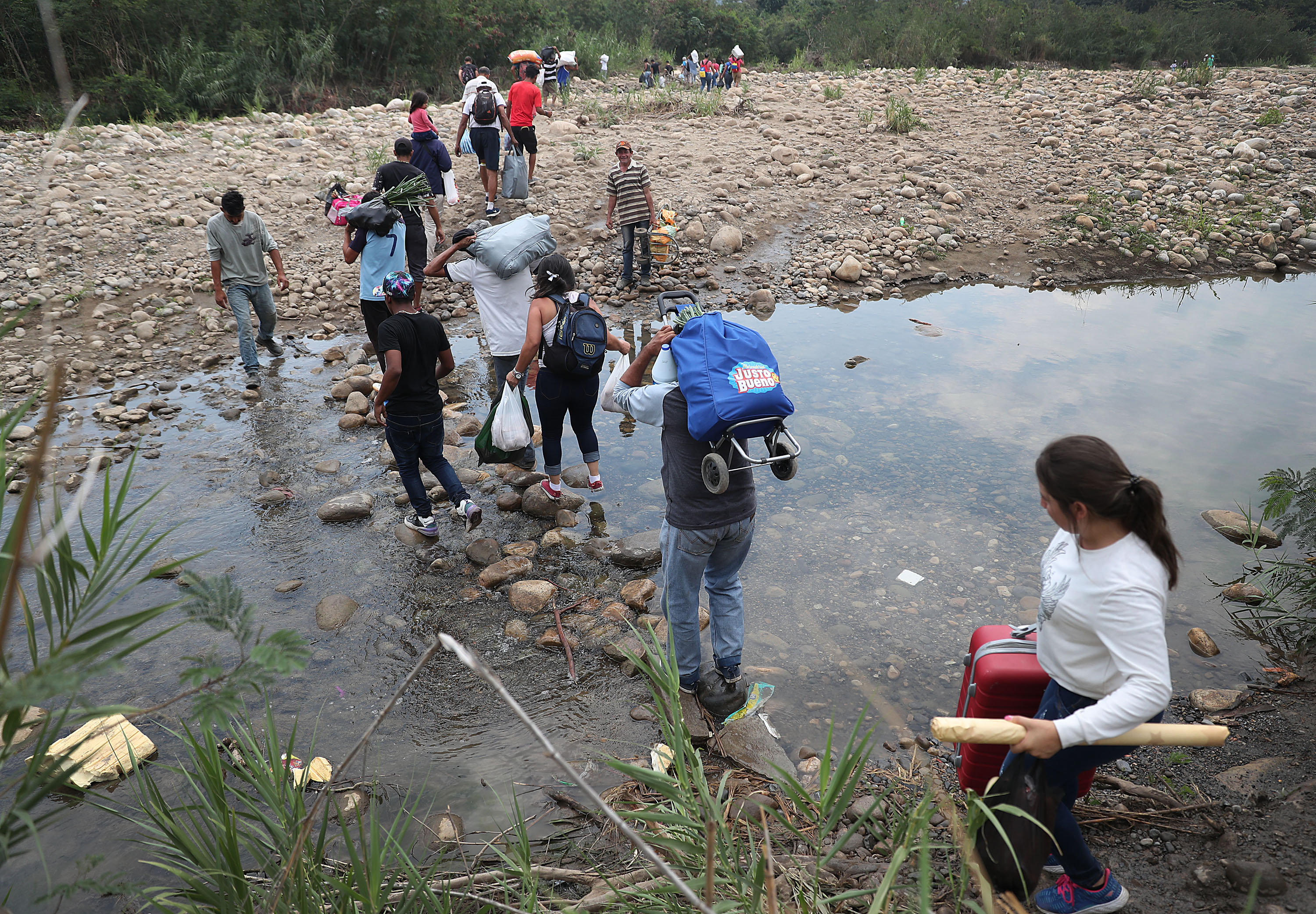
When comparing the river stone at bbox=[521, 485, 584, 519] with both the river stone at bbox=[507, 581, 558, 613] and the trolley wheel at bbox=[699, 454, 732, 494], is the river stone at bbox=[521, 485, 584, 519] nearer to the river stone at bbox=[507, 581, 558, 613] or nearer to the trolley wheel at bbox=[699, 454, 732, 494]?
the river stone at bbox=[507, 581, 558, 613]

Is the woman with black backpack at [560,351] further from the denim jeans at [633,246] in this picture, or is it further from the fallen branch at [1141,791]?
the denim jeans at [633,246]

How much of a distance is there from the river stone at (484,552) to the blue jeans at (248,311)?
371 cm

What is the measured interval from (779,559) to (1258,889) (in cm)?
276

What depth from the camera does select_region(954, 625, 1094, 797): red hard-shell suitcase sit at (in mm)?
2467

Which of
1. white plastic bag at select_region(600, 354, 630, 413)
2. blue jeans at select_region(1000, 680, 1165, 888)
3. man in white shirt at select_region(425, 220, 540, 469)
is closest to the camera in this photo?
blue jeans at select_region(1000, 680, 1165, 888)

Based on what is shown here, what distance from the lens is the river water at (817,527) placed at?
3.56 meters

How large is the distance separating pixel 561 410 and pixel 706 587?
2041 millimetres

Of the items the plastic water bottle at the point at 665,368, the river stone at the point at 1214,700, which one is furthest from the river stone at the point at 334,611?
the river stone at the point at 1214,700

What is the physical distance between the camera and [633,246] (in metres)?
9.05

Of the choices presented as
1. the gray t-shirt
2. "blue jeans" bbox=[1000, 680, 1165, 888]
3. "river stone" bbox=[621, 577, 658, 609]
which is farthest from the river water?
"blue jeans" bbox=[1000, 680, 1165, 888]

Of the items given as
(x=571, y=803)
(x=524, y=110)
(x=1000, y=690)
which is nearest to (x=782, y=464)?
(x=1000, y=690)

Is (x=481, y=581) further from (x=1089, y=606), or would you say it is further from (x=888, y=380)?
(x=888, y=380)

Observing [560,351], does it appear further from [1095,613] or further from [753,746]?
Answer: [1095,613]

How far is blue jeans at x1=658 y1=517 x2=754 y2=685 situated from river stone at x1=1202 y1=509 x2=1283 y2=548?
11.7 feet
